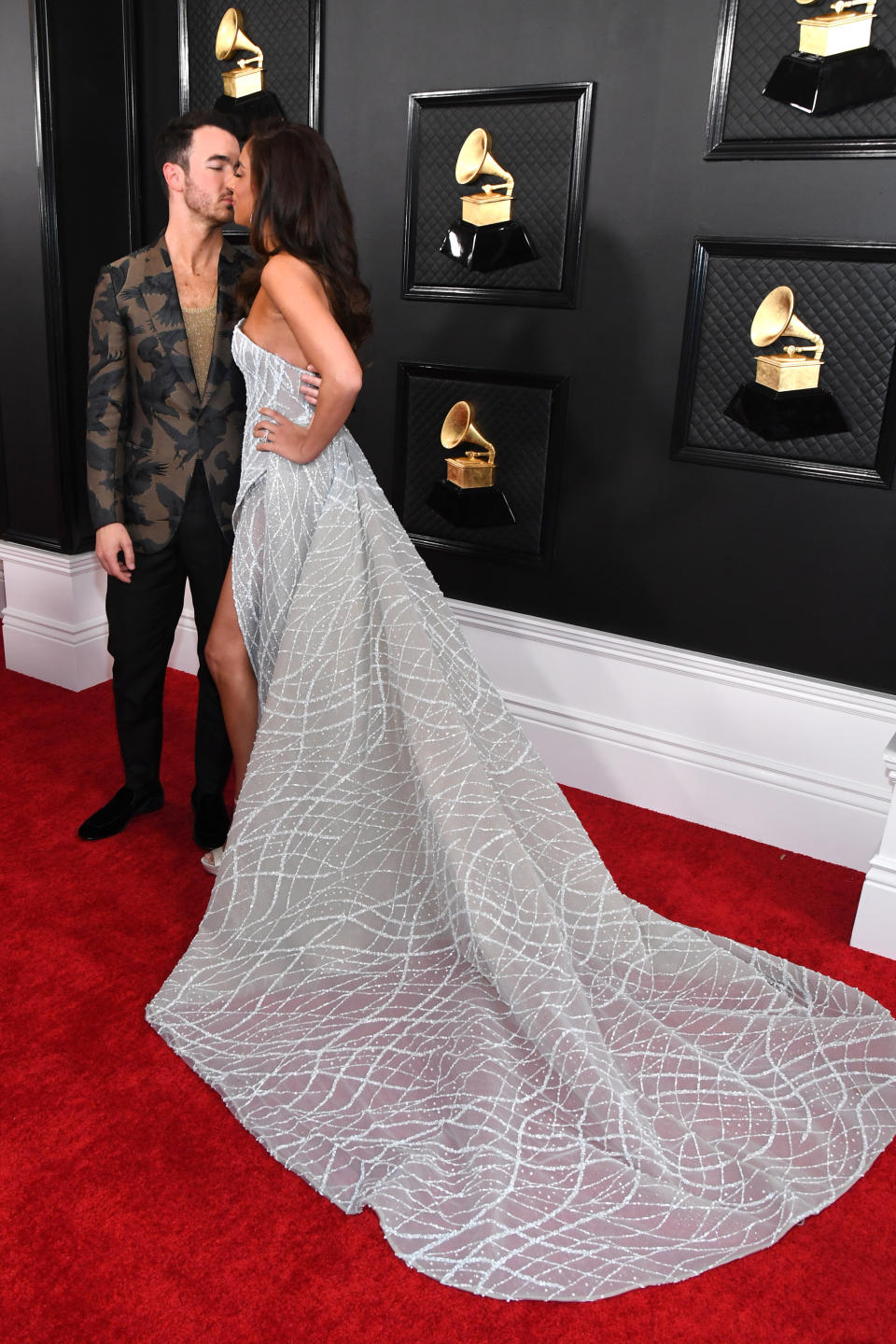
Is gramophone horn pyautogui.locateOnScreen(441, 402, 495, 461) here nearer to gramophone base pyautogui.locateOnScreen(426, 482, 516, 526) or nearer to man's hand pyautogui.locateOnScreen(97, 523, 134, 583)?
gramophone base pyautogui.locateOnScreen(426, 482, 516, 526)

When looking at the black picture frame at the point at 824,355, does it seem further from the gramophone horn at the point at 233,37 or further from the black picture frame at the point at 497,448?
the gramophone horn at the point at 233,37

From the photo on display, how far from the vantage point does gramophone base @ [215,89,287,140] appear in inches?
120

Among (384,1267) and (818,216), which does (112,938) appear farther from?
(818,216)

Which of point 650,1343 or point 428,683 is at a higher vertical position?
point 428,683

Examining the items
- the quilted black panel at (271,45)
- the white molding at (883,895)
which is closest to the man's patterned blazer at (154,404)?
the quilted black panel at (271,45)

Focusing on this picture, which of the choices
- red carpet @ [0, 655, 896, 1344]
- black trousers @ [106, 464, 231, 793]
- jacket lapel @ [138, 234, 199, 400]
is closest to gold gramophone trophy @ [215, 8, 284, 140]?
jacket lapel @ [138, 234, 199, 400]

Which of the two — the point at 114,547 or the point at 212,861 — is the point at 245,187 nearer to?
the point at 114,547

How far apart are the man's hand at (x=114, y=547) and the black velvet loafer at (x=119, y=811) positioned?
1.95 feet

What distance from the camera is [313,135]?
208 centimetres

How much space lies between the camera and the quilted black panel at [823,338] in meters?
2.45

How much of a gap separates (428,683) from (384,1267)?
986 mm

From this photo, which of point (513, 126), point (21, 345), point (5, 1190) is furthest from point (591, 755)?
point (21, 345)

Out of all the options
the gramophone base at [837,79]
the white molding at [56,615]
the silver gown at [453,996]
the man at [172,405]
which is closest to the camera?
the silver gown at [453,996]

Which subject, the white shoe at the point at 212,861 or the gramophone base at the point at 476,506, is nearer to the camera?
the white shoe at the point at 212,861
